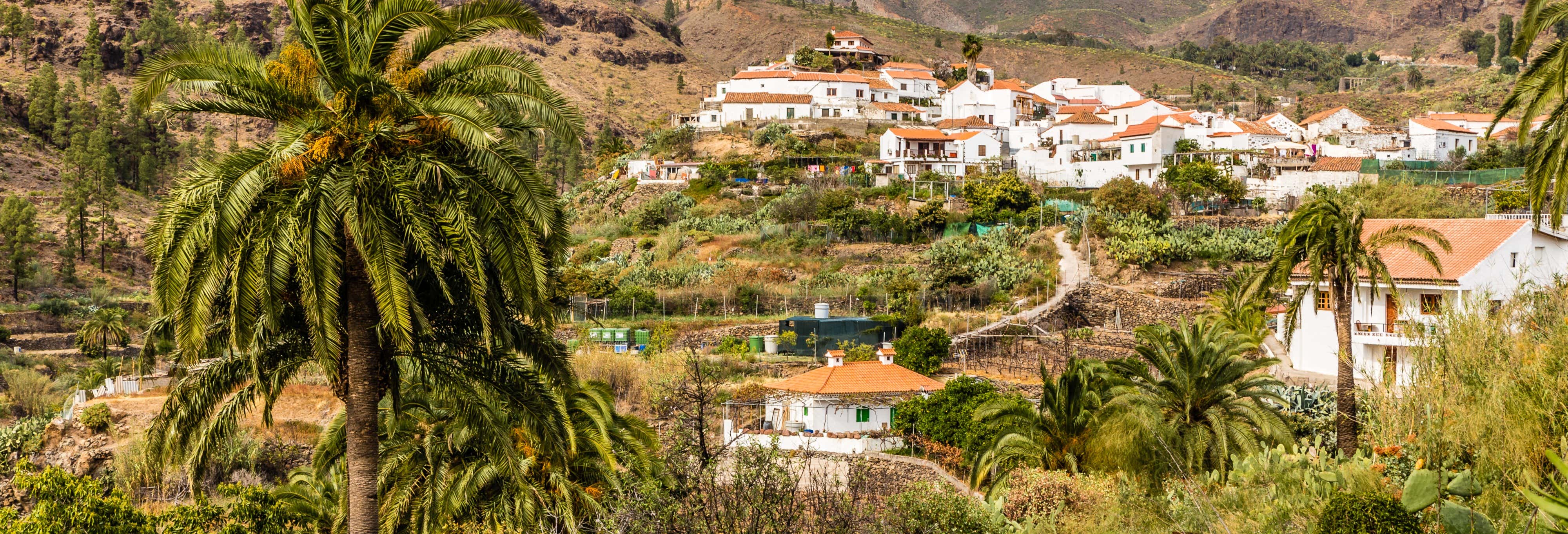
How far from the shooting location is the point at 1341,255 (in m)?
18.2

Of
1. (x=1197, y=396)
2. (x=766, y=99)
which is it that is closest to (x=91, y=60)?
(x=766, y=99)

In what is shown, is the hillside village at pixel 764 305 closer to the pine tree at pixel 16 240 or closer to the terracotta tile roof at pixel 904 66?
the pine tree at pixel 16 240

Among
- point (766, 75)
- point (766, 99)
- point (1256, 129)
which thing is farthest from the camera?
point (766, 75)

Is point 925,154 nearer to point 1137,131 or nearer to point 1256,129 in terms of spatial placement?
point 1137,131

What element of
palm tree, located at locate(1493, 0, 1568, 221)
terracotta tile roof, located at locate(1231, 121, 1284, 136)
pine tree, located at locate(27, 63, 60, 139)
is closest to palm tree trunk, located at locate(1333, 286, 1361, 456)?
palm tree, located at locate(1493, 0, 1568, 221)

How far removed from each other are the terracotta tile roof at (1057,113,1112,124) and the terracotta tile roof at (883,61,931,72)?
14473 millimetres

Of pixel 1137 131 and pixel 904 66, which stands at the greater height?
pixel 904 66

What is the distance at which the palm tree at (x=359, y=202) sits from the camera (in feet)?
30.1

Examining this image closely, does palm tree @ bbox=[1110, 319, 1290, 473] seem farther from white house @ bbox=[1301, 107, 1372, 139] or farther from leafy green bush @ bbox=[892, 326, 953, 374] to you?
white house @ bbox=[1301, 107, 1372, 139]

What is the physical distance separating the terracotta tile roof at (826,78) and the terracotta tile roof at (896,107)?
1604 millimetres

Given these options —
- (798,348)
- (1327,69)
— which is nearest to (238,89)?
(798,348)

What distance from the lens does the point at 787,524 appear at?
1037 centimetres

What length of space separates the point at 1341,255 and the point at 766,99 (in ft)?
164

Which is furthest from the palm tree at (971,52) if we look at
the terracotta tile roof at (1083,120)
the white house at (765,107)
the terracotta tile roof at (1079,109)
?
the terracotta tile roof at (1083,120)
